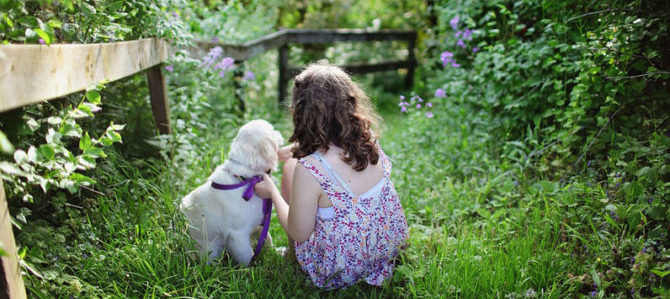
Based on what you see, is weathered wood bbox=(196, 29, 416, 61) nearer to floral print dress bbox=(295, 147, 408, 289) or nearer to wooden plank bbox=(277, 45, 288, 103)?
wooden plank bbox=(277, 45, 288, 103)

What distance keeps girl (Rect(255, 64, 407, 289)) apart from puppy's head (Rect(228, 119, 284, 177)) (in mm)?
118

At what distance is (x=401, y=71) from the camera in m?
10.7

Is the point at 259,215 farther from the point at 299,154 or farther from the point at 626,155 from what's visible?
the point at 626,155

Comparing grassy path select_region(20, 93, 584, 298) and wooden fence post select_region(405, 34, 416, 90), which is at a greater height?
grassy path select_region(20, 93, 584, 298)

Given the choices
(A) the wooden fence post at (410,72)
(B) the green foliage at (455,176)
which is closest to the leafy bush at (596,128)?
(B) the green foliage at (455,176)

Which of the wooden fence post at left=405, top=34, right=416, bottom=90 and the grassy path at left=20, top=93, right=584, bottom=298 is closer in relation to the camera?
the grassy path at left=20, top=93, right=584, bottom=298

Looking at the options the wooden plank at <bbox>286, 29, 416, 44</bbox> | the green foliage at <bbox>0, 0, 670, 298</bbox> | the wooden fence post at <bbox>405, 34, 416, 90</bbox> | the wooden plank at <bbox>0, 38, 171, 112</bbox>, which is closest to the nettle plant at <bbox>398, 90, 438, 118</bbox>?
the green foliage at <bbox>0, 0, 670, 298</bbox>

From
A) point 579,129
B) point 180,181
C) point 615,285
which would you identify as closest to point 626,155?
point 579,129

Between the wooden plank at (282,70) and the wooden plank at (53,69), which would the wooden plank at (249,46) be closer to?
the wooden plank at (282,70)

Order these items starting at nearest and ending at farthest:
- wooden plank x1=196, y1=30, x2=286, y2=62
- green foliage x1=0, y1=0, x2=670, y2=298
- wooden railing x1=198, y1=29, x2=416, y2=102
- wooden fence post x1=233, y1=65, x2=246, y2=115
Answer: green foliage x1=0, y1=0, x2=670, y2=298
wooden plank x1=196, y1=30, x2=286, y2=62
wooden railing x1=198, y1=29, x2=416, y2=102
wooden fence post x1=233, y1=65, x2=246, y2=115

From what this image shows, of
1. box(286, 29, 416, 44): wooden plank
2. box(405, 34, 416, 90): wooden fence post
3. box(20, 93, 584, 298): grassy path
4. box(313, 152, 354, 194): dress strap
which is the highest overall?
box(313, 152, 354, 194): dress strap

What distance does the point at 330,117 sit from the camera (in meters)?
2.25

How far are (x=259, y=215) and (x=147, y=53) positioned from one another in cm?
116

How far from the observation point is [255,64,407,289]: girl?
7.36 ft
